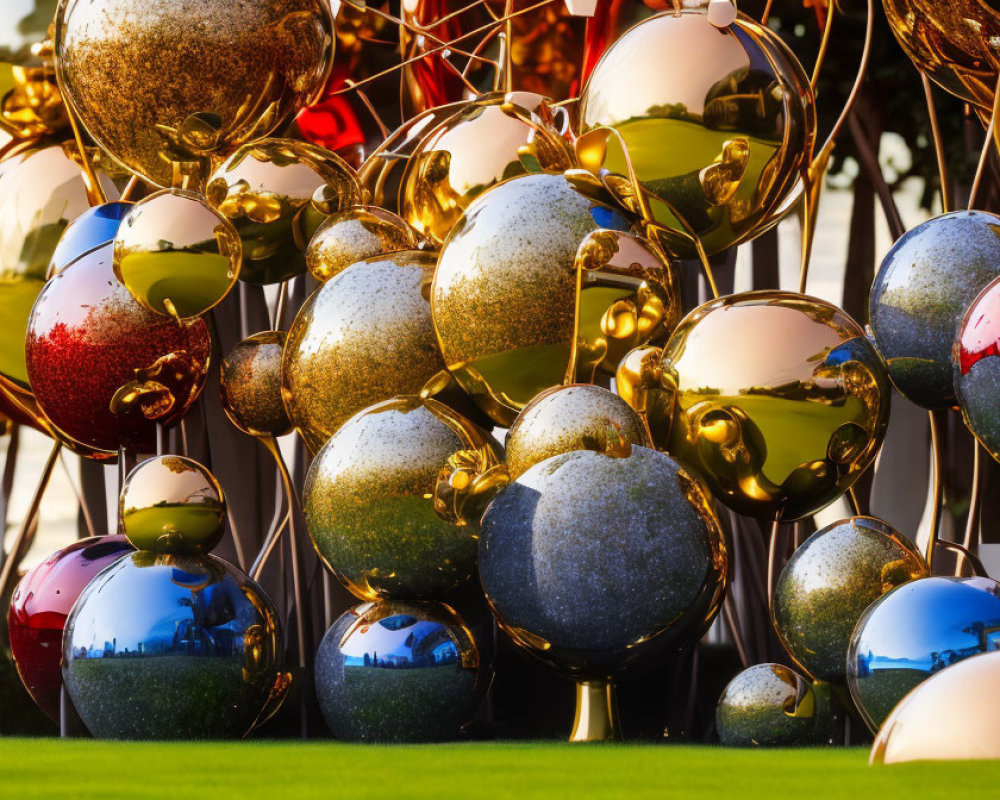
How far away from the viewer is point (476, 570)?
6.34 ft

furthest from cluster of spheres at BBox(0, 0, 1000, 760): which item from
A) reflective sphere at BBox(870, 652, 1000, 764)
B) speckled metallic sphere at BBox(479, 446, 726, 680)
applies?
reflective sphere at BBox(870, 652, 1000, 764)

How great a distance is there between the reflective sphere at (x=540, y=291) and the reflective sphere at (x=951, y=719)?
639mm

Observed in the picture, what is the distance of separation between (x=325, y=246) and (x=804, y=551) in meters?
0.78

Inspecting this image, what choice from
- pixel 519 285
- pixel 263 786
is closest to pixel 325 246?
pixel 519 285

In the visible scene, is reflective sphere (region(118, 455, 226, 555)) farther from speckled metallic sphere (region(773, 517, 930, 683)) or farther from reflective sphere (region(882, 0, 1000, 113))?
reflective sphere (region(882, 0, 1000, 113))

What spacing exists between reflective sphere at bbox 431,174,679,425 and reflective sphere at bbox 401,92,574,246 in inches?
4.8

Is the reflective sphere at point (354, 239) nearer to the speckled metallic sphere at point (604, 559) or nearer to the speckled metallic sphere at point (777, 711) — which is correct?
the speckled metallic sphere at point (604, 559)

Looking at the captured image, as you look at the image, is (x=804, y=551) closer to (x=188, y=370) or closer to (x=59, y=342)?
(x=188, y=370)

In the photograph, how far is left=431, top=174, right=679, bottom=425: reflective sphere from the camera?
184cm

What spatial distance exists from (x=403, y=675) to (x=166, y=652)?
1.04 ft

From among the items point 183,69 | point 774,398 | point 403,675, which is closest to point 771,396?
point 774,398

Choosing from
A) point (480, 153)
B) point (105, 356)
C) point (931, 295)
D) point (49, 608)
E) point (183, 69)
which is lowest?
point (49, 608)

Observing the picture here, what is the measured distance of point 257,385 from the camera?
7.18ft

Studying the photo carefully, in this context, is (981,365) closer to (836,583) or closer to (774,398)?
(774,398)
